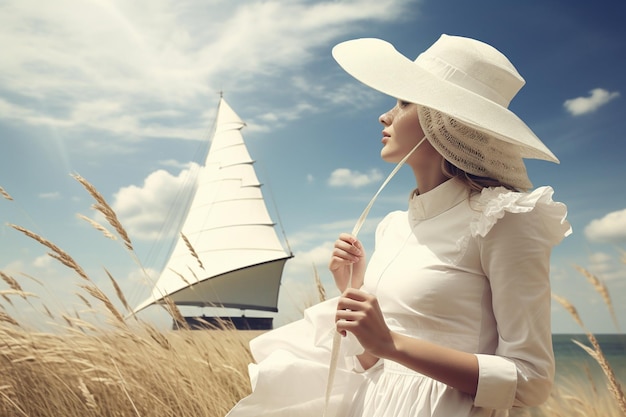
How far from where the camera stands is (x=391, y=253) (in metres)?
1.63

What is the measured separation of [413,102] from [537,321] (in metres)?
0.62

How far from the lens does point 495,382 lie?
1.29 meters

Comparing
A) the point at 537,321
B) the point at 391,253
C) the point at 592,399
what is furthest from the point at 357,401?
the point at 592,399

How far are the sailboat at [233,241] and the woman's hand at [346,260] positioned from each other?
3050 centimetres

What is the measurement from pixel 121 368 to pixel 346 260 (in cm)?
180

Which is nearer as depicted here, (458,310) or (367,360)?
(458,310)

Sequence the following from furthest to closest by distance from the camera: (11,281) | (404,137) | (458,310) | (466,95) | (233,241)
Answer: (233,241) < (11,281) < (404,137) < (466,95) < (458,310)

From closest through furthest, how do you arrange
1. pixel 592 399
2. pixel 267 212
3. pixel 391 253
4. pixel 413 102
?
pixel 413 102, pixel 391 253, pixel 592 399, pixel 267 212

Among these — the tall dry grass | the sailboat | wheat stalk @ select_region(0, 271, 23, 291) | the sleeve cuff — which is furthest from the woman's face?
the sailboat

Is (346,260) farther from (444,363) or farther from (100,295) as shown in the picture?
(100,295)

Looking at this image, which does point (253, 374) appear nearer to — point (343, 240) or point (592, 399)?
point (343, 240)

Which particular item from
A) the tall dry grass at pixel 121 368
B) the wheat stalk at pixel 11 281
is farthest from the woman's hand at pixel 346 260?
the wheat stalk at pixel 11 281

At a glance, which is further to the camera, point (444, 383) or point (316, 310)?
point (316, 310)

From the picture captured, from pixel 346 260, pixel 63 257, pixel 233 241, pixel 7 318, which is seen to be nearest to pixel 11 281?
pixel 7 318
